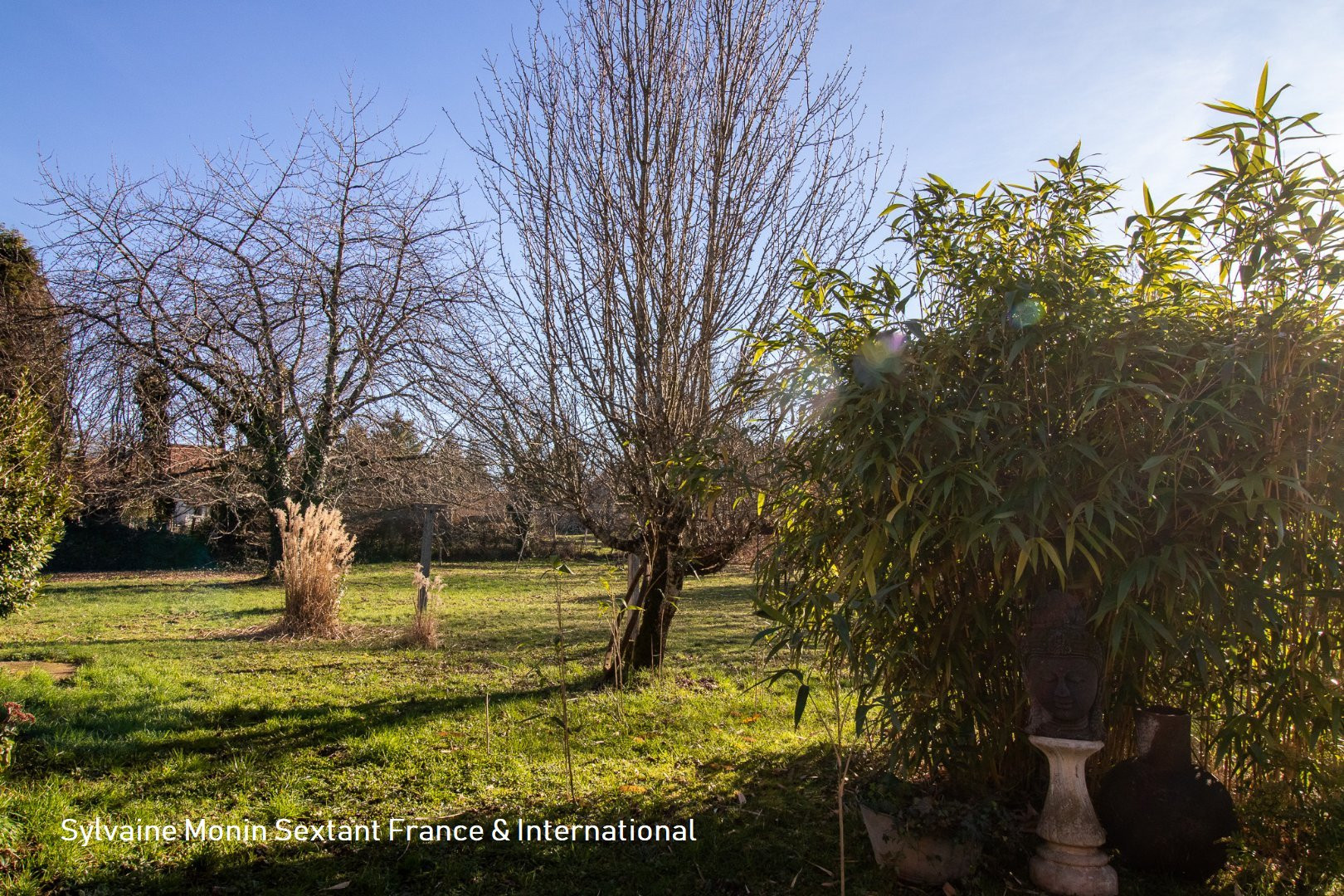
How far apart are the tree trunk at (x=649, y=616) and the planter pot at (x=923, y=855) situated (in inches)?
95.8

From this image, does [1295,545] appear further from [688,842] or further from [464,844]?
[464,844]

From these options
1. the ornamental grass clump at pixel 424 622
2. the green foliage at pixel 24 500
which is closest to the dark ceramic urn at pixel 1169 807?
the ornamental grass clump at pixel 424 622

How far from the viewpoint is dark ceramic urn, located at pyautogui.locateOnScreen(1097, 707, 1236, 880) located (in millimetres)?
2645

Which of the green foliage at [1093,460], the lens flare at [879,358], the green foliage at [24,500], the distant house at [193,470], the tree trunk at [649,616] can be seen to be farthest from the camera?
the distant house at [193,470]

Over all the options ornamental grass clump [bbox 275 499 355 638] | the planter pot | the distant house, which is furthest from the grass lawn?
the distant house

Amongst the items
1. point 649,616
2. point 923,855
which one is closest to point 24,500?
point 649,616

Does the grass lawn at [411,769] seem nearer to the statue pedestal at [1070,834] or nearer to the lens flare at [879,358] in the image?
the statue pedestal at [1070,834]

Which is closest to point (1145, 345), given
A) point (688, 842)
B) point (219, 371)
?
point (688, 842)

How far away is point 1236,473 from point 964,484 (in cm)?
95

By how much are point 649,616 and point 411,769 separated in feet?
7.27

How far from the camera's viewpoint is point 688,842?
9.79 ft

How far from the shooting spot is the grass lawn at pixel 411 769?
2.64 m

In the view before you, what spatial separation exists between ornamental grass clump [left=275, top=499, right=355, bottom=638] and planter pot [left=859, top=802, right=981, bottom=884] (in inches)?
262

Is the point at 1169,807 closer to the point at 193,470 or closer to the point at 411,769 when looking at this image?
the point at 411,769
